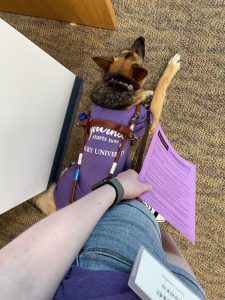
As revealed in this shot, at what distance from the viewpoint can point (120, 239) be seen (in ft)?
2.77

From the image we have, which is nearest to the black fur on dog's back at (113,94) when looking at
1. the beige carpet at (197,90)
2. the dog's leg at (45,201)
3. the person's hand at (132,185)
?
the beige carpet at (197,90)

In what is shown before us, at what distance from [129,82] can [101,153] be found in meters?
0.39

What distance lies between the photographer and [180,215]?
1.19 meters

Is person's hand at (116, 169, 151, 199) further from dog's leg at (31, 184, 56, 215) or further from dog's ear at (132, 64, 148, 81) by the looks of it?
dog's leg at (31, 184, 56, 215)

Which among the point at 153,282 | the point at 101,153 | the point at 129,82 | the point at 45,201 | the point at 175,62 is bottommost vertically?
the point at 45,201

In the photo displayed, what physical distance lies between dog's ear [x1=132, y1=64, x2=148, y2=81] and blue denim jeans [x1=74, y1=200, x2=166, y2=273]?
27.5 inches

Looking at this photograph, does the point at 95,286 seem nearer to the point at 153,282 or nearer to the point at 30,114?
the point at 153,282

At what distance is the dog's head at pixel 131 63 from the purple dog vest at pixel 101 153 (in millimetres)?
181

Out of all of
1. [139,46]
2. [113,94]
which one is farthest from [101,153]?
[139,46]

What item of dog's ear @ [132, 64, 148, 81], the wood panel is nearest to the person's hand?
dog's ear @ [132, 64, 148, 81]

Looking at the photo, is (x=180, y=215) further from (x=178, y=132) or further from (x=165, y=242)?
(x=178, y=132)

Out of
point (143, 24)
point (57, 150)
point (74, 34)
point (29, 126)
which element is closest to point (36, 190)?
point (57, 150)

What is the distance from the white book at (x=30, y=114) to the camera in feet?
3.81

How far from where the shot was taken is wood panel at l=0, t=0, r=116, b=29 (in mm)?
1562
